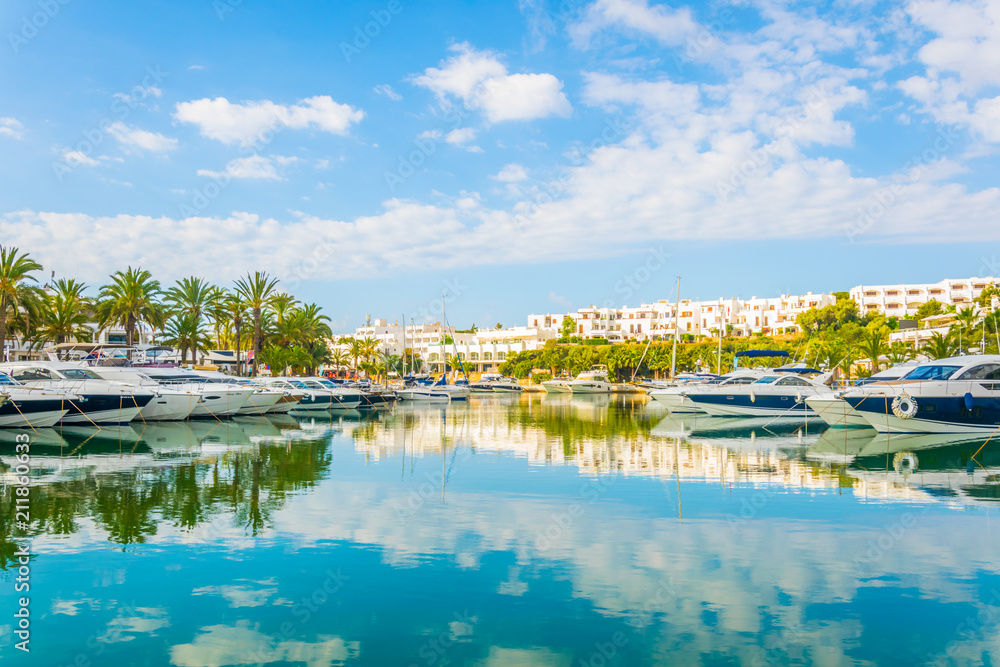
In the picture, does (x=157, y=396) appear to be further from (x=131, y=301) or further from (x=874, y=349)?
(x=874, y=349)

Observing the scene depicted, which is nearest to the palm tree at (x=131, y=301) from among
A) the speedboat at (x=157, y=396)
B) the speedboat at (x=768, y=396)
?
the speedboat at (x=157, y=396)

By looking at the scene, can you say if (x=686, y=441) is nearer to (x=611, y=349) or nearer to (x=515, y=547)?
(x=515, y=547)

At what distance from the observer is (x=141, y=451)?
22938mm

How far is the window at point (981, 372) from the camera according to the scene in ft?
92.4

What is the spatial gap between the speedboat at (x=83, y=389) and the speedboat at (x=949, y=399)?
97.1 ft

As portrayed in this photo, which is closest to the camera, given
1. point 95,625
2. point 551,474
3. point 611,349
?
point 95,625

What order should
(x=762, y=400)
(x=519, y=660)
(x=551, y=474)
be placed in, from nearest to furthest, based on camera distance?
(x=519, y=660), (x=551, y=474), (x=762, y=400)

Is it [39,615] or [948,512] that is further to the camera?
[948,512]

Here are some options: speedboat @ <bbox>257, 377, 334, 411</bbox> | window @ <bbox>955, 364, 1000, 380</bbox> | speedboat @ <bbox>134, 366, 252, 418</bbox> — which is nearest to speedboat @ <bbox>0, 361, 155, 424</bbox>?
speedboat @ <bbox>134, 366, 252, 418</bbox>

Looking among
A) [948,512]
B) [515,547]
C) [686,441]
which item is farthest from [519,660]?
[686,441]

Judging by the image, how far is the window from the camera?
1109 inches

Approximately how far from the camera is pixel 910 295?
156 metres

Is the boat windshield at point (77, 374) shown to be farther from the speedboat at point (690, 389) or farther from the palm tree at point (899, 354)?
the palm tree at point (899, 354)

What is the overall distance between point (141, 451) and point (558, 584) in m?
17.9
